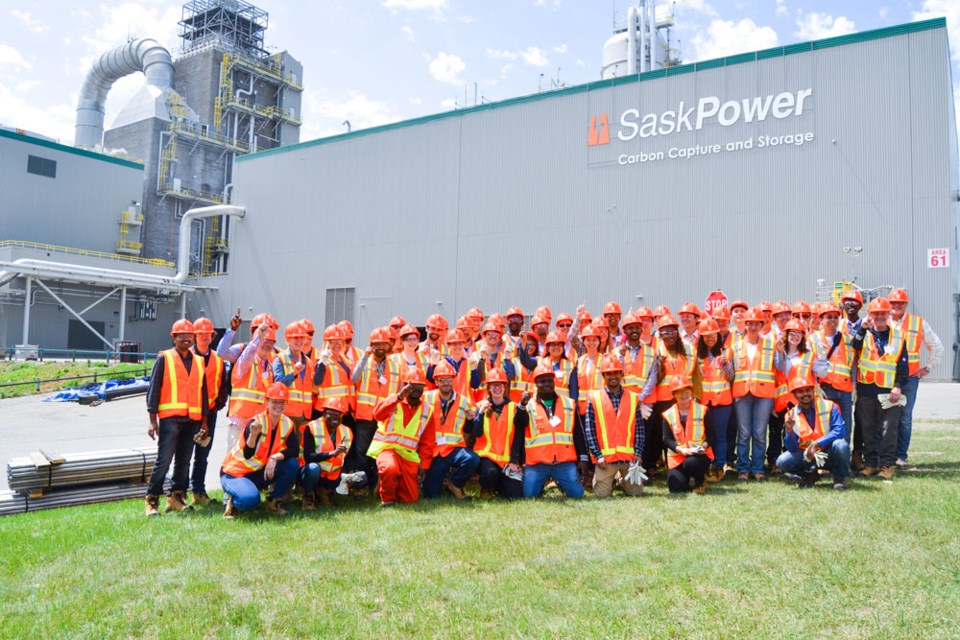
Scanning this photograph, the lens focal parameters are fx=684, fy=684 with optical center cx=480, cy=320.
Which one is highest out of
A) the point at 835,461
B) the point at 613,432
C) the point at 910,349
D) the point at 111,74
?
the point at 111,74

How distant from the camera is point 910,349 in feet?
26.6

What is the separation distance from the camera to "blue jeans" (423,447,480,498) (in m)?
7.50

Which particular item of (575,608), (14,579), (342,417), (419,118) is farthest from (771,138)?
(14,579)

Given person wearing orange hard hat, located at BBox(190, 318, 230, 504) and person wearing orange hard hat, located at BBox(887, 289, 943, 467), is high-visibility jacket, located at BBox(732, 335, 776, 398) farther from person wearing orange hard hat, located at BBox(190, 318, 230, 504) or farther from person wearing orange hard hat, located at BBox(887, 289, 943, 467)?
person wearing orange hard hat, located at BBox(190, 318, 230, 504)

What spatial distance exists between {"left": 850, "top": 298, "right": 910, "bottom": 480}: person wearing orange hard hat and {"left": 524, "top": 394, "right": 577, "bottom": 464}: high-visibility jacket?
344 cm

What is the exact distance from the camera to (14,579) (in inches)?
190

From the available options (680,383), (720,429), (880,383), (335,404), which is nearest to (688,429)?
(680,383)

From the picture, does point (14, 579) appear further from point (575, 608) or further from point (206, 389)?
point (575, 608)

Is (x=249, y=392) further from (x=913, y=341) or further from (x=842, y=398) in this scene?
(x=913, y=341)

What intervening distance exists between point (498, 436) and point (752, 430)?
3.02 meters

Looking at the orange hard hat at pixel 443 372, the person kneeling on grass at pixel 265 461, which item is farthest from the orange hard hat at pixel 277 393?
the orange hard hat at pixel 443 372

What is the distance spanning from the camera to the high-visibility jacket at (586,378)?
8188 mm

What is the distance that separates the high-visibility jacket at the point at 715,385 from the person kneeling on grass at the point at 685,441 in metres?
0.21

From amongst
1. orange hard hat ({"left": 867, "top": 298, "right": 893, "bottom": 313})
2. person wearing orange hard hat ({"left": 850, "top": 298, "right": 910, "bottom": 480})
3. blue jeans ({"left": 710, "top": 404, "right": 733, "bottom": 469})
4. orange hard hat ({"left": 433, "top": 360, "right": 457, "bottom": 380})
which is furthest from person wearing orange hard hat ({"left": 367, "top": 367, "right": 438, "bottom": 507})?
orange hard hat ({"left": 867, "top": 298, "right": 893, "bottom": 313})
